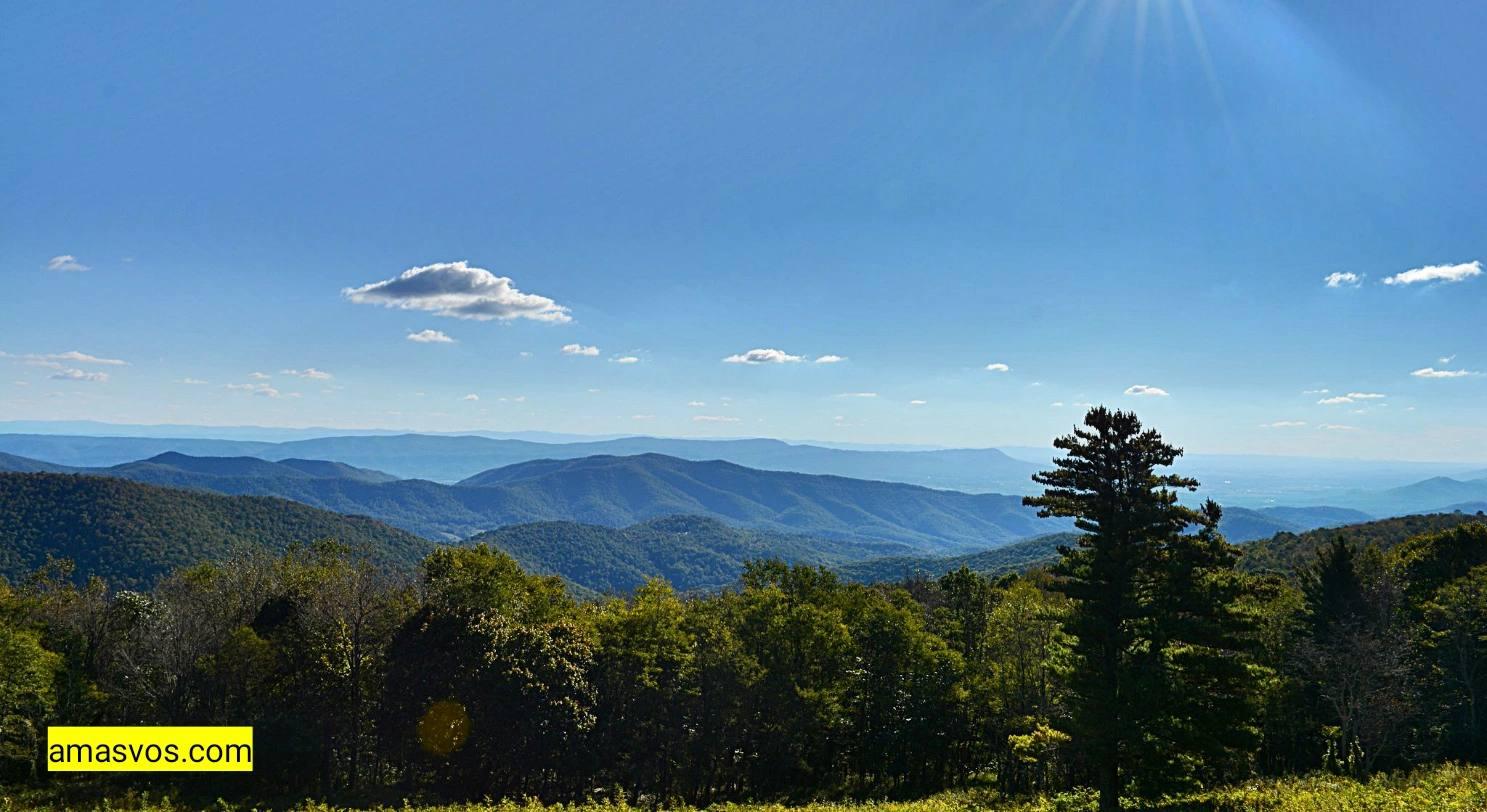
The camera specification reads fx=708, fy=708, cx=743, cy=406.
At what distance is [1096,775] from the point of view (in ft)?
123

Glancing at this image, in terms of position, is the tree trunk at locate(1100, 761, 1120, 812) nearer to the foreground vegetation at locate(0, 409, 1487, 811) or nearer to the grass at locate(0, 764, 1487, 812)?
the foreground vegetation at locate(0, 409, 1487, 811)

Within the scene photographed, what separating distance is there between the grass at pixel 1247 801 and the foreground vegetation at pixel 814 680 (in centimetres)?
46

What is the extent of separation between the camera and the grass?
20.2 m

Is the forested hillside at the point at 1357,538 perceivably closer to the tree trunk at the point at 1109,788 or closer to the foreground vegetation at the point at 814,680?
the foreground vegetation at the point at 814,680

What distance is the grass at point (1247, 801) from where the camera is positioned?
20219mm

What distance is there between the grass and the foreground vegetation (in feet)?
1.52

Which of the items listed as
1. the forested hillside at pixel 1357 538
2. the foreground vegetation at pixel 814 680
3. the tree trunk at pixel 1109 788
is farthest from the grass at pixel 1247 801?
the forested hillside at pixel 1357 538

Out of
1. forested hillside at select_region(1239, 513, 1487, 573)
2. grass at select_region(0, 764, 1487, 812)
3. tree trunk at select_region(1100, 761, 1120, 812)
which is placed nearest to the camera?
grass at select_region(0, 764, 1487, 812)

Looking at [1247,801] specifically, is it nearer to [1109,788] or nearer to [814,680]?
[1109,788]

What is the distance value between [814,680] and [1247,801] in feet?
73.0

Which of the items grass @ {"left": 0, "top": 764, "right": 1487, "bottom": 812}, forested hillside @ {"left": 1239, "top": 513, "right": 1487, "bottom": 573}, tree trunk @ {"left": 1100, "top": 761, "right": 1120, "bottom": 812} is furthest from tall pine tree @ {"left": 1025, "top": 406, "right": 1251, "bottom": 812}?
forested hillside @ {"left": 1239, "top": 513, "right": 1487, "bottom": 573}

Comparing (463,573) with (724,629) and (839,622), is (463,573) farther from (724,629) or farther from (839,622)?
(839,622)

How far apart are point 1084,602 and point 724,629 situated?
812 inches

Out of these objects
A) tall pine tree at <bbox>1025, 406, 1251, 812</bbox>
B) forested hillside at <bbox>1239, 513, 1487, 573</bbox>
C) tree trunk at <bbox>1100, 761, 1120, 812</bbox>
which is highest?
tall pine tree at <bbox>1025, 406, 1251, 812</bbox>
